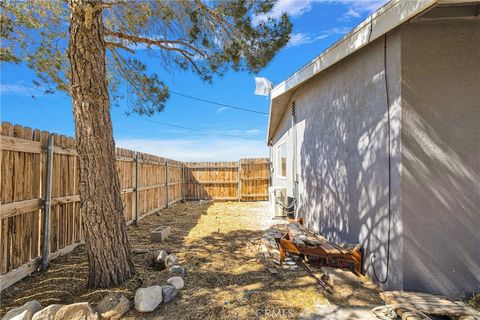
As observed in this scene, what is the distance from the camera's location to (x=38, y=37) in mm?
4746

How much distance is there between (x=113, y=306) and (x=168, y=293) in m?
0.58

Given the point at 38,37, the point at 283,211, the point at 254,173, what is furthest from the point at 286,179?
the point at 38,37

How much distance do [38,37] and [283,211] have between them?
24.1 feet

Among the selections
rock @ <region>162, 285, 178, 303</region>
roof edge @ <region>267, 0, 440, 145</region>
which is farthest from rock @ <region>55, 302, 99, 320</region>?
roof edge @ <region>267, 0, 440, 145</region>

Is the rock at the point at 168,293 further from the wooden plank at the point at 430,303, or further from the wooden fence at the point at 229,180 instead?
the wooden fence at the point at 229,180

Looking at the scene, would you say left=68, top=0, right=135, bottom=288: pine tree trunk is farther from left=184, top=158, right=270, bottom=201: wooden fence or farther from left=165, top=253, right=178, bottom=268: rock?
left=184, top=158, right=270, bottom=201: wooden fence

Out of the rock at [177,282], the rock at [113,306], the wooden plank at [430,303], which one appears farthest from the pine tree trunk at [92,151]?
the wooden plank at [430,303]

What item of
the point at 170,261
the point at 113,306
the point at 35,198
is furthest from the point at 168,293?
the point at 35,198

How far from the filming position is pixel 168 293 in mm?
3172

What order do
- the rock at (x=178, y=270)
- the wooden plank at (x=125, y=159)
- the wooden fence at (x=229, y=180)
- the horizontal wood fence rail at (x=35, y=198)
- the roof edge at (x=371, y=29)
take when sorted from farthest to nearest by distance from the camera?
1. the wooden fence at (x=229, y=180)
2. the wooden plank at (x=125, y=159)
3. the rock at (x=178, y=270)
4. the horizontal wood fence rail at (x=35, y=198)
5. the roof edge at (x=371, y=29)

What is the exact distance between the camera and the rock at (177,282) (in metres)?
3.44
